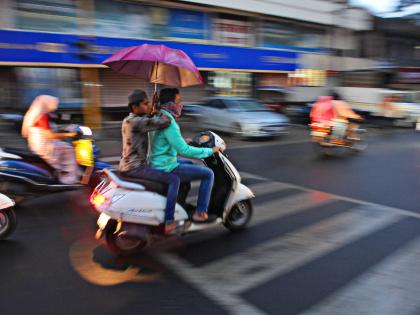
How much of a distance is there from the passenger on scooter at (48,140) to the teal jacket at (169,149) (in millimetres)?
2398

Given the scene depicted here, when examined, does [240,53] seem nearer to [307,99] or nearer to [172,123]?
[307,99]

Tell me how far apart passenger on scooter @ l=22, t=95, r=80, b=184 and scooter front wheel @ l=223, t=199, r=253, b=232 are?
101 inches

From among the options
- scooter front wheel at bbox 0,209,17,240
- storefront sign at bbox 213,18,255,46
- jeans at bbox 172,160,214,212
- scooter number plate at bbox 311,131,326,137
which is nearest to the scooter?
scooter front wheel at bbox 0,209,17,240

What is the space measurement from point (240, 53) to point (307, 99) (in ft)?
15.3

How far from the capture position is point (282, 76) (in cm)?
2662

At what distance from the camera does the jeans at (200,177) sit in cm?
415

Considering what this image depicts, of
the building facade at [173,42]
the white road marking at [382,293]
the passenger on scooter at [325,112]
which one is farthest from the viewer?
the building facade at [173,42]

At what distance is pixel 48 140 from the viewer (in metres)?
5.79

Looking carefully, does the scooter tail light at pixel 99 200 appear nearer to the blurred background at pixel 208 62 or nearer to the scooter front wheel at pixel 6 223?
the scooter front wheel at pixel 6 223

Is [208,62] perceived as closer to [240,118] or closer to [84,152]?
[240,118]

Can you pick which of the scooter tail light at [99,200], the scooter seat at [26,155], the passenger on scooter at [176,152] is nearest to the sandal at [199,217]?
the passenger on scooter at [176,152]

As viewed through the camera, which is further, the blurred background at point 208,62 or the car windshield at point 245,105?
the blurred background at point 208,62

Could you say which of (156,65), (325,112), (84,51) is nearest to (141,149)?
(156,65)

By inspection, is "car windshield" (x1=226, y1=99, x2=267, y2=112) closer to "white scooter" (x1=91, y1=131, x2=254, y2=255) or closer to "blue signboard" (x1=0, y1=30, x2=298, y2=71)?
"blue signboard" (x1=0, y1=30, x2=298, y2=71)
